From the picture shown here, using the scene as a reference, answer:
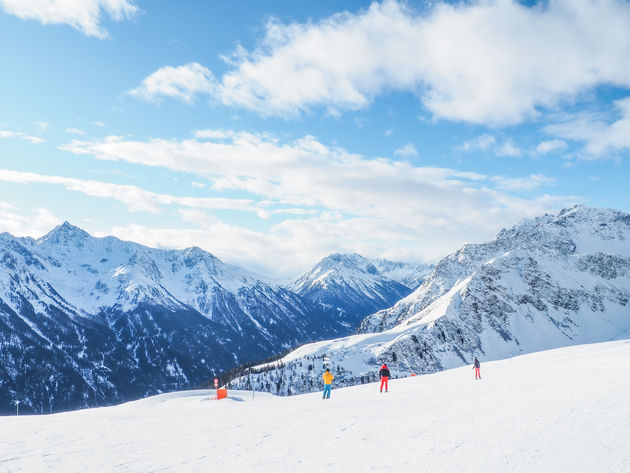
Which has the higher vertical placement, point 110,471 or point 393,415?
point 110,471

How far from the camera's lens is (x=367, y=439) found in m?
13.6

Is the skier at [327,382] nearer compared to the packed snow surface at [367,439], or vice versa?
the packed snow surface at [367,439]

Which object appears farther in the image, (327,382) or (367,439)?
(327,382)

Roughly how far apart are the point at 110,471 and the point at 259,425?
7.06m

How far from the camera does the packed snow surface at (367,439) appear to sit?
10453 millimetres

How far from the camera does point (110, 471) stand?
1127 cm

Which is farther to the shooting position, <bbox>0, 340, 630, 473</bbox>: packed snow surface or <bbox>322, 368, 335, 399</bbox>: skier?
<bbox>322, 368, 335, 399</bbox>: skier

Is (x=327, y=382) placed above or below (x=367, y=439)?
below

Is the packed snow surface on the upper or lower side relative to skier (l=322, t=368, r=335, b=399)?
upper

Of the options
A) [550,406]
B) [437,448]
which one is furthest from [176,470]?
[550,406]

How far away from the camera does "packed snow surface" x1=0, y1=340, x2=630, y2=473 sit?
1045 centimetres

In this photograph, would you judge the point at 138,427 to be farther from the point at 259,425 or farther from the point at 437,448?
the point at 437,448

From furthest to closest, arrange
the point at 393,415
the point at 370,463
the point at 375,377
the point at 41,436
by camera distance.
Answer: the point at 375,377, the point at 393,415, the point at 41,436, the point at 370,463

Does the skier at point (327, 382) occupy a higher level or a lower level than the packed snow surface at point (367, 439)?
lower
